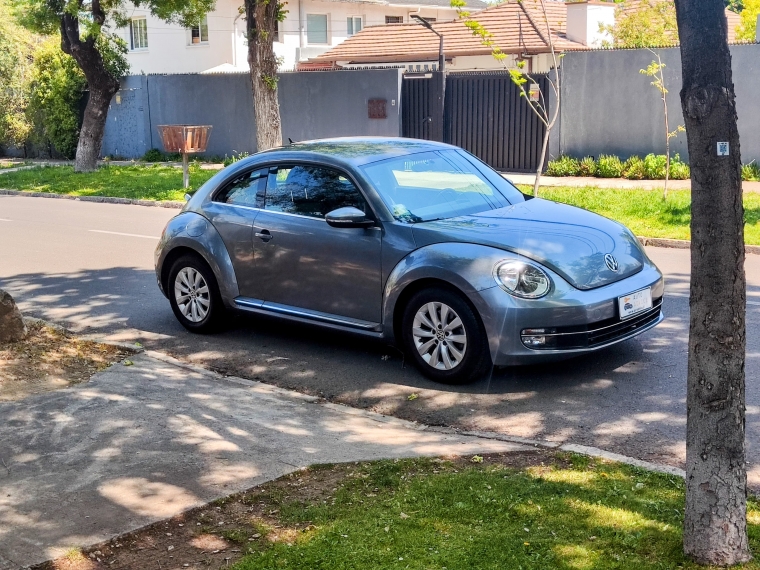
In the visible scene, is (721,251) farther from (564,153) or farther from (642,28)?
(642,28)

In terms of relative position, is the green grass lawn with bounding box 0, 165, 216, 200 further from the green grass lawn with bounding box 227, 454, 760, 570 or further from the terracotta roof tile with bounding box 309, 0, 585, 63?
the green grass lawn with bounding box 227, 454, 760, 570

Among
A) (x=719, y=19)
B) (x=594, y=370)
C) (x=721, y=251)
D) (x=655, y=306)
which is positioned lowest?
(x=594, y=370)

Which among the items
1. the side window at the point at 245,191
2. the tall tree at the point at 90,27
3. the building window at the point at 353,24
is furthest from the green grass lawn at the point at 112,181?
the building window at the point at 353,24

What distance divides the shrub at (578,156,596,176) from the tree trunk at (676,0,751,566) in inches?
656

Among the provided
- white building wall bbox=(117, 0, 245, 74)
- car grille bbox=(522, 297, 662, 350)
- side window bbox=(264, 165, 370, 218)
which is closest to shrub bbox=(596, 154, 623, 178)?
side window bbox=(264, 165, 370, 218)

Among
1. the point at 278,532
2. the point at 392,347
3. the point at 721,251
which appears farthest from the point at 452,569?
the point at 392,347

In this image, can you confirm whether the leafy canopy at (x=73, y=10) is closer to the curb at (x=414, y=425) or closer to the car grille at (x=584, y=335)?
the curb at (x=414, y=425)

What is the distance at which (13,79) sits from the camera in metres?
32.2

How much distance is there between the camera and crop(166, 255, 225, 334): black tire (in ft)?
27.9

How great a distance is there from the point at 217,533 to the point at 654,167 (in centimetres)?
1589

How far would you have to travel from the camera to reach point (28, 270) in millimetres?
12000

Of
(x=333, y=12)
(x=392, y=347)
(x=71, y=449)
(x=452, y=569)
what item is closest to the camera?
(x=452, y=569)

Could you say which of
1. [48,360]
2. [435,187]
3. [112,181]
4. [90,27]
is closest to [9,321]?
[48,360]

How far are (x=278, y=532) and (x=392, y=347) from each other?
373 cm
